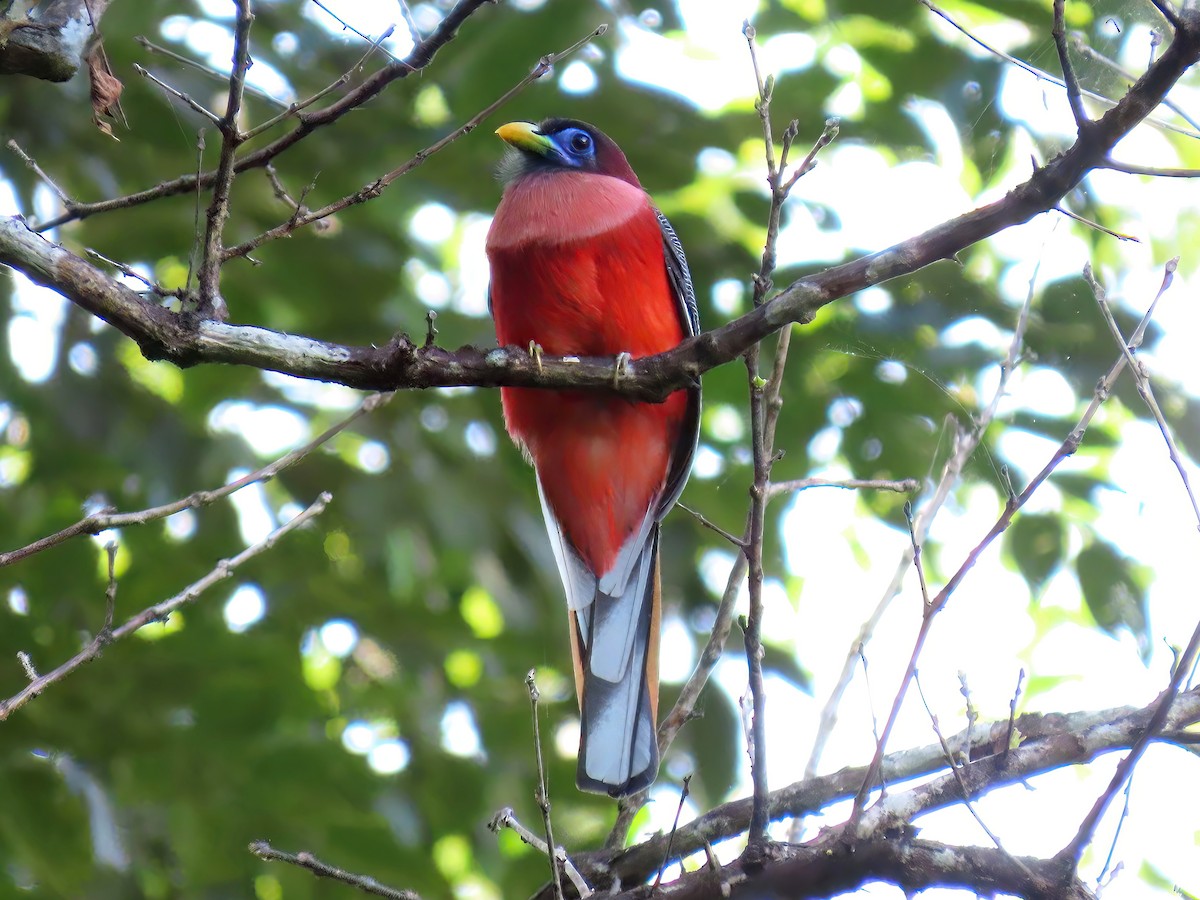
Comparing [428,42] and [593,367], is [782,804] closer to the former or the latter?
[593,367]

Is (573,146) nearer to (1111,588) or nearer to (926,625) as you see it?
(1111,588)

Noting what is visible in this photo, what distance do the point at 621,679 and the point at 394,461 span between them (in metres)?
1.47

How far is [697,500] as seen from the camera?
4.48 meters

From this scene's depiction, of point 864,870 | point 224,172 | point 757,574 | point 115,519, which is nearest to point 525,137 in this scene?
point 224,172

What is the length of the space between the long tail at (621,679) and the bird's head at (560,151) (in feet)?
4.40

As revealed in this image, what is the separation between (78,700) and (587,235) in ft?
6.74

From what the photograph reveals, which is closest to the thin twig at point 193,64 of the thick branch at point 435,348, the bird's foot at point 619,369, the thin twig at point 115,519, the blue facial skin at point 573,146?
the thick branch at point 435,348

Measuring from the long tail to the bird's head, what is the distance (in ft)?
4.40

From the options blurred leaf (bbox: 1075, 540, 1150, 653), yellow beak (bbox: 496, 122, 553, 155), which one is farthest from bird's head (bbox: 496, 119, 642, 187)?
blurred leaf (bbox: 1075, 540, 1150, 653)

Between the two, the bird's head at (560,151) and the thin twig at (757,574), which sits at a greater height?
the bird's head at (560,151)

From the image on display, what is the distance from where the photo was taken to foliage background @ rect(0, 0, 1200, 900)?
12.1 ft

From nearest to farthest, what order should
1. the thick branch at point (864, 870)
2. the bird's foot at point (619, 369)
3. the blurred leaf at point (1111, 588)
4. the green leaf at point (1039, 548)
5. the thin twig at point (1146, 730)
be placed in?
the thin twig at point (1146, 730)
the thick branch at point (864, 870)
the bird's foot at point (619, 369)
the blurred leaf at point (1111, 588)
the green leaf at point (1039, 548)

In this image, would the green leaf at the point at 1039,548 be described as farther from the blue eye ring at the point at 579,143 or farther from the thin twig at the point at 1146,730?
the blue eye ring at the point at 579,143

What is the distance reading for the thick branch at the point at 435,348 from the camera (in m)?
2.22
